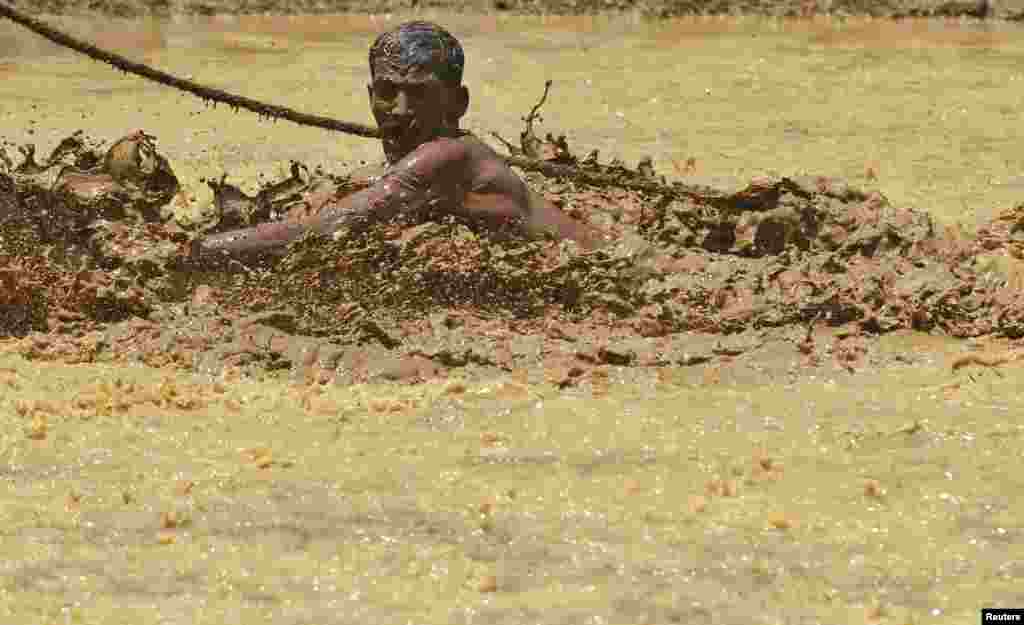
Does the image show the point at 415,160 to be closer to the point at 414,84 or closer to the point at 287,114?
the point at 414,84

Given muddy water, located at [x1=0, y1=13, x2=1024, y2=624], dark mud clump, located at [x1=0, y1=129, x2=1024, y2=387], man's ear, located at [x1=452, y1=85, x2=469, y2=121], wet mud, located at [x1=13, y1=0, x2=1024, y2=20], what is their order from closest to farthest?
muddy water, located at [x1=0, y1=13, x2=1024, y2=624] < dark mud clump, located at [x1=0, y1=129, x2=1024, y2=387] < man's ear, located at [x1=452, y1=85, x2=469, y2=121] < wet mud, located at [x1=13, y1=0, x2=1024, y2=20]

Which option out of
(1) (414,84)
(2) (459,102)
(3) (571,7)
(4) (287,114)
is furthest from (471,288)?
(3) (571,7)

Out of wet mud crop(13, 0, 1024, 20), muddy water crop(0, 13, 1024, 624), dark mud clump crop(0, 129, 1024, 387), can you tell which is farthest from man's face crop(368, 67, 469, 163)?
wet mud crop(13, 0, 1024, 20)

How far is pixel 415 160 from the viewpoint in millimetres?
6523

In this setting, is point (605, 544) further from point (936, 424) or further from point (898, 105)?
point (898, 105)

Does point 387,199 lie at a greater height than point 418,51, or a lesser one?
lesser

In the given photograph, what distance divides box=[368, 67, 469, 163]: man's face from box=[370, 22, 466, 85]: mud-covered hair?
0.02 metres

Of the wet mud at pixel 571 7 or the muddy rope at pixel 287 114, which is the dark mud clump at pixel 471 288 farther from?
the wet mud at pixel 571 7

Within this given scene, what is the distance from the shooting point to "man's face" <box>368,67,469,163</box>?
657 cm

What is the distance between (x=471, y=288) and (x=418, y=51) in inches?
33.1

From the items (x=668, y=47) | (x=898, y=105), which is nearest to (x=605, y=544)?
(x=898, y=105)

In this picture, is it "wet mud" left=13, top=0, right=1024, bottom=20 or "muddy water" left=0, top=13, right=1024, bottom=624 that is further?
"wet mud" left=13, top=0, right=1024, bottom=20

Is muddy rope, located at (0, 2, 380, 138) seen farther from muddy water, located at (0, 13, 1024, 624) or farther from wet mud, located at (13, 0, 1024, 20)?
wet mud, located at (13, 0, 1024, 20)

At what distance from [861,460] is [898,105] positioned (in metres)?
7.47
